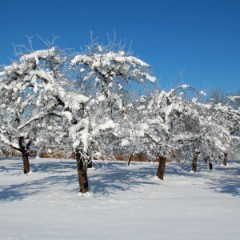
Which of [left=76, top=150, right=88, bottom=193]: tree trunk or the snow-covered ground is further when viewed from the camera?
[left=76, top=150, right=88, bottom=193]: tree trunk

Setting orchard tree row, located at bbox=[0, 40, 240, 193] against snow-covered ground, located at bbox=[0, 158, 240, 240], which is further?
orchard tree row, located at bbox=[0, 40, 240, 193]

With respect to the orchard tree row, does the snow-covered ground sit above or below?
below

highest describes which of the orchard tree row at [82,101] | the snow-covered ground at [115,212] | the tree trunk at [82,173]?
the orchard tree row at [82,101]

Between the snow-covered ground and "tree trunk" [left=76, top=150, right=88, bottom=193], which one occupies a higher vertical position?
"tree trunk" [left=76, top=150, right=88, bottom=193]

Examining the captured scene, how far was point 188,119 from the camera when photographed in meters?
24.7

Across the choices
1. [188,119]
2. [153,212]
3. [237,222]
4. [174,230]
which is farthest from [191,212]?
[188,119]

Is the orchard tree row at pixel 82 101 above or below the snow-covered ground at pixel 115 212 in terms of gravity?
above

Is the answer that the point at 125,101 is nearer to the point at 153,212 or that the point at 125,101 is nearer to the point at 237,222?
the point at 153,212

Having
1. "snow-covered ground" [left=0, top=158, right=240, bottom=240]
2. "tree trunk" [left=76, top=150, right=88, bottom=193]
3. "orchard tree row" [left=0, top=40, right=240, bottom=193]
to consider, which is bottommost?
"snow-covered ground" [left=0, top=158, right=240, bottom=240]

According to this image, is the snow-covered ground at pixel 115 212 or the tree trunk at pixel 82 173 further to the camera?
the tree trunk at pixel 82 173

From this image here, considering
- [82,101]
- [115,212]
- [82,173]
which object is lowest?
[115,212]

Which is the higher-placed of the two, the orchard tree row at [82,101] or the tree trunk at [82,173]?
the orchard tree row at [82,101]

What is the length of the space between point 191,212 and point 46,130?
8002 mm

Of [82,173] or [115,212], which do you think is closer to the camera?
[115,212]
